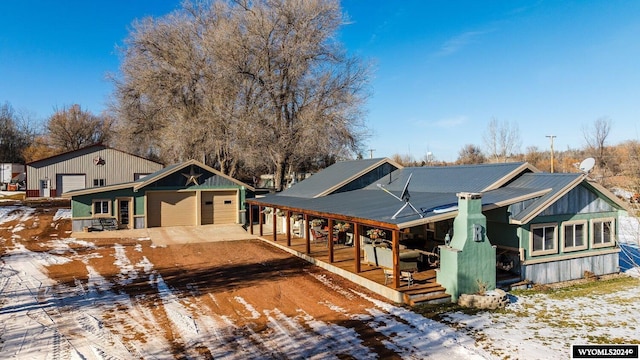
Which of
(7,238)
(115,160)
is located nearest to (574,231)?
(7,238)

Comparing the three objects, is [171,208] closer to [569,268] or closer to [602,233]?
[569,268]

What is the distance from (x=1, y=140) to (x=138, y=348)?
6480cm

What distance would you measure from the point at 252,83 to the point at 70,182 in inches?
753

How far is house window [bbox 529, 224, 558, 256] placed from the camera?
1144 cm

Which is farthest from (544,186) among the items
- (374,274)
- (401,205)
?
(374,274)

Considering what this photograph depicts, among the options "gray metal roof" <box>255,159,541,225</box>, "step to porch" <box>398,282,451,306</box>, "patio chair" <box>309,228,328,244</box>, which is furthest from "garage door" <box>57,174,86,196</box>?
"step to porch" <box>398,282,451,306</box>

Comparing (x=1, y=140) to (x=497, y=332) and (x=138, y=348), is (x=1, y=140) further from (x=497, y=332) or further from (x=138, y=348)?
(x=497, y=332)

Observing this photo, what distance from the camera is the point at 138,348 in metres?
6.92

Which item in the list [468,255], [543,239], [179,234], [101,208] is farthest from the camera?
[101,208]

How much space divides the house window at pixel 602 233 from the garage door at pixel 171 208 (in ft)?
60.3

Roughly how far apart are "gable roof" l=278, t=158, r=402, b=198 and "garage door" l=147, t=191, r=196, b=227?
6223 mm

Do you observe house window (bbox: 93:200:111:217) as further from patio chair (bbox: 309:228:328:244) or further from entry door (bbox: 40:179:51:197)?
entry door (bbox: 40:179:51:197)

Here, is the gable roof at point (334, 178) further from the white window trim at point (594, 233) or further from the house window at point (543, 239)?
the white window trim at point (594, 233)

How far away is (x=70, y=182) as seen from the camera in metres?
34.4
